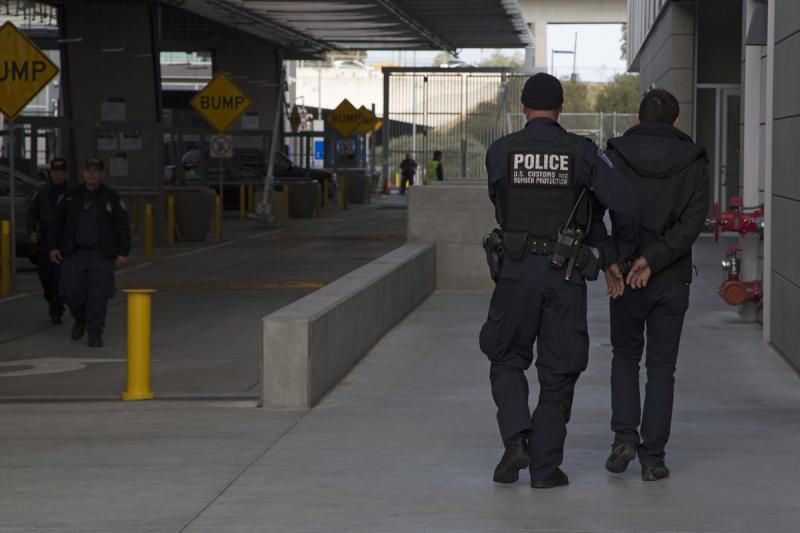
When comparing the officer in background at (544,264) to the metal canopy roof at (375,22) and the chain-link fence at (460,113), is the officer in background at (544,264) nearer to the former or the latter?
the metal canopy roof at (375,22)

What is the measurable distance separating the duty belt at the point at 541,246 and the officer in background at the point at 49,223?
8.61 meters

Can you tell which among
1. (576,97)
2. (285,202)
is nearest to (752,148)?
(285,202)

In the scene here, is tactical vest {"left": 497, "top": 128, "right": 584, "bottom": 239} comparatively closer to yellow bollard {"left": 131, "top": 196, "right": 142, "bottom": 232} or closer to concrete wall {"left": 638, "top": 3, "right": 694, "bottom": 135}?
concrete wall {"left": 638, "top": 3, "right": 694, "bottom": 135}

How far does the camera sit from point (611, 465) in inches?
306

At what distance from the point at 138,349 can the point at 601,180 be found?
483 cm

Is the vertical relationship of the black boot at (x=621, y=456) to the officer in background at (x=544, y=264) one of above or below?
below

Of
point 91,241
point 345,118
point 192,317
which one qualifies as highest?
point 345,118

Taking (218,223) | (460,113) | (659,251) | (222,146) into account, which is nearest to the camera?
(659,251)

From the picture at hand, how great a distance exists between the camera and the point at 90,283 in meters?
14.4

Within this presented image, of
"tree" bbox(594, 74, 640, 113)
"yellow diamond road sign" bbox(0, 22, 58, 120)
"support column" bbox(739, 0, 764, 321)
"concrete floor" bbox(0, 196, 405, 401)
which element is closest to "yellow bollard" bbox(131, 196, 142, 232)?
"concrete floor" bbox(0, 196, 405, 401)

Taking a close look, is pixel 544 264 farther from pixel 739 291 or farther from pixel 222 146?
pixel 222 146

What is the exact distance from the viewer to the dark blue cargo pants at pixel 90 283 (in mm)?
14359

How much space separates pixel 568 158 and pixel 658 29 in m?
29.5

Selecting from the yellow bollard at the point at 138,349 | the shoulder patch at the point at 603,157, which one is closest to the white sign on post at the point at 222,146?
the yellow bollard at the point at 138,349
